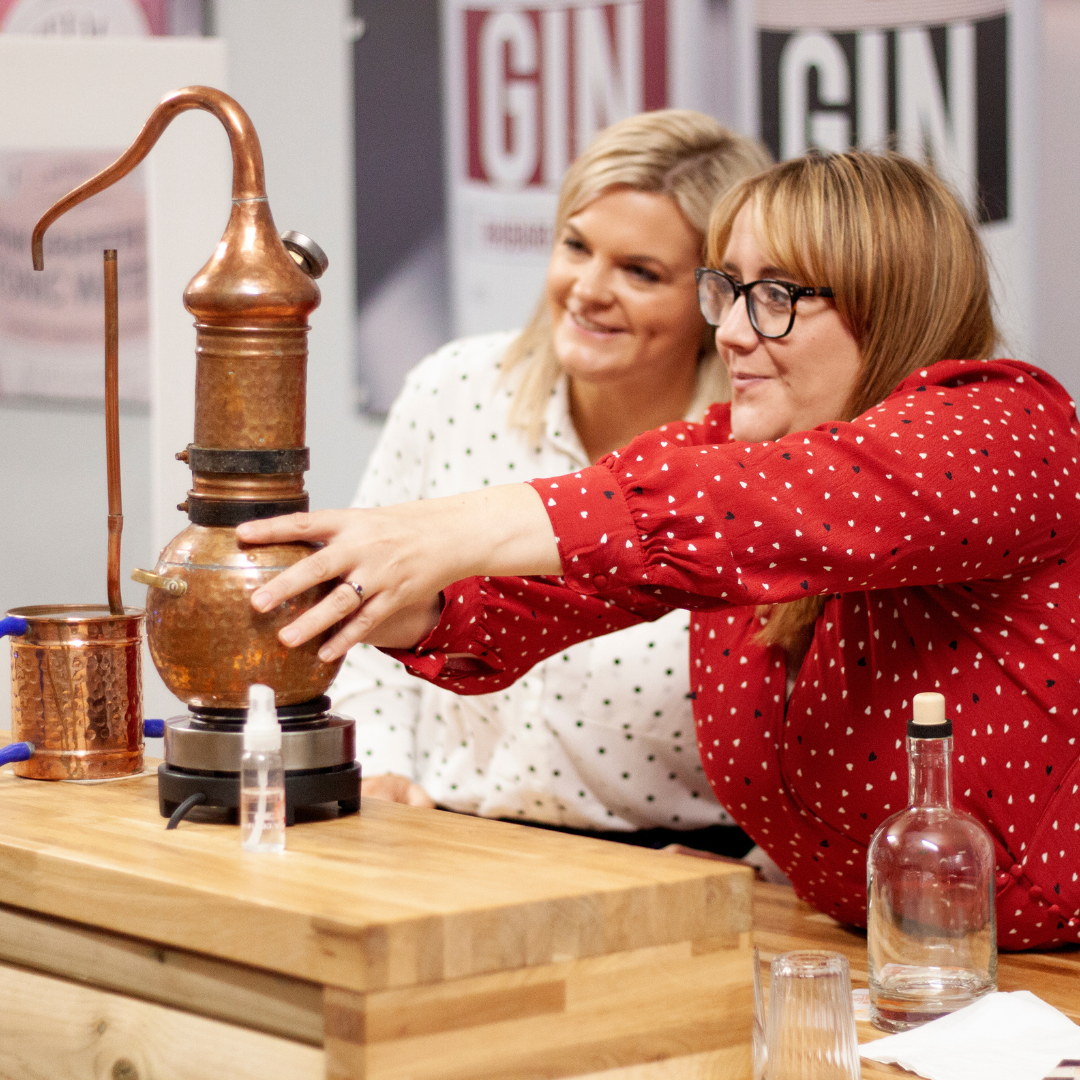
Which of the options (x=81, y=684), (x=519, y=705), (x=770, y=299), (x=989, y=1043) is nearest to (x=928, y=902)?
(x=989, y=1043)

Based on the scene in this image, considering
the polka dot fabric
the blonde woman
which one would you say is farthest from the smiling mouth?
the polka dot fabric

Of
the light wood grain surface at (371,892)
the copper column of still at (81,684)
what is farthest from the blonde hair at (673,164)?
the light wood grain surface at (371,892)

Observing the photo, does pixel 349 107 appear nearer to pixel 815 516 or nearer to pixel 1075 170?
pixel 1075 170

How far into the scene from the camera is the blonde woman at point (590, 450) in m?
2.12

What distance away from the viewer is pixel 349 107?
120 inches

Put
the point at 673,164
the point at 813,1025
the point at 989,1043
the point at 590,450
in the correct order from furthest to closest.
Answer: the point at 590,450, the point at 673,164, the point at 989,1043, the point at 813,1025

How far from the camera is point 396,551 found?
3.73 feet

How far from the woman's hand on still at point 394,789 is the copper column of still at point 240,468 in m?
0.91

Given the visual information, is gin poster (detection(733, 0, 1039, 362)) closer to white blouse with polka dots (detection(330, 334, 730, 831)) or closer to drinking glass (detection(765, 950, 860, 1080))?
white blouse with polka dots (detection(330, 334, 730, 831))

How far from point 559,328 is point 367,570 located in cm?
110

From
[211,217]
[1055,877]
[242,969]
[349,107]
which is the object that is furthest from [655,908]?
[349,107]

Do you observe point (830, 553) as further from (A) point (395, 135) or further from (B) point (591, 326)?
(A) point (395, 135)

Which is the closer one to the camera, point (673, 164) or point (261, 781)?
point (261, 781)

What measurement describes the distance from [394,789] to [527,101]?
1354 mm
